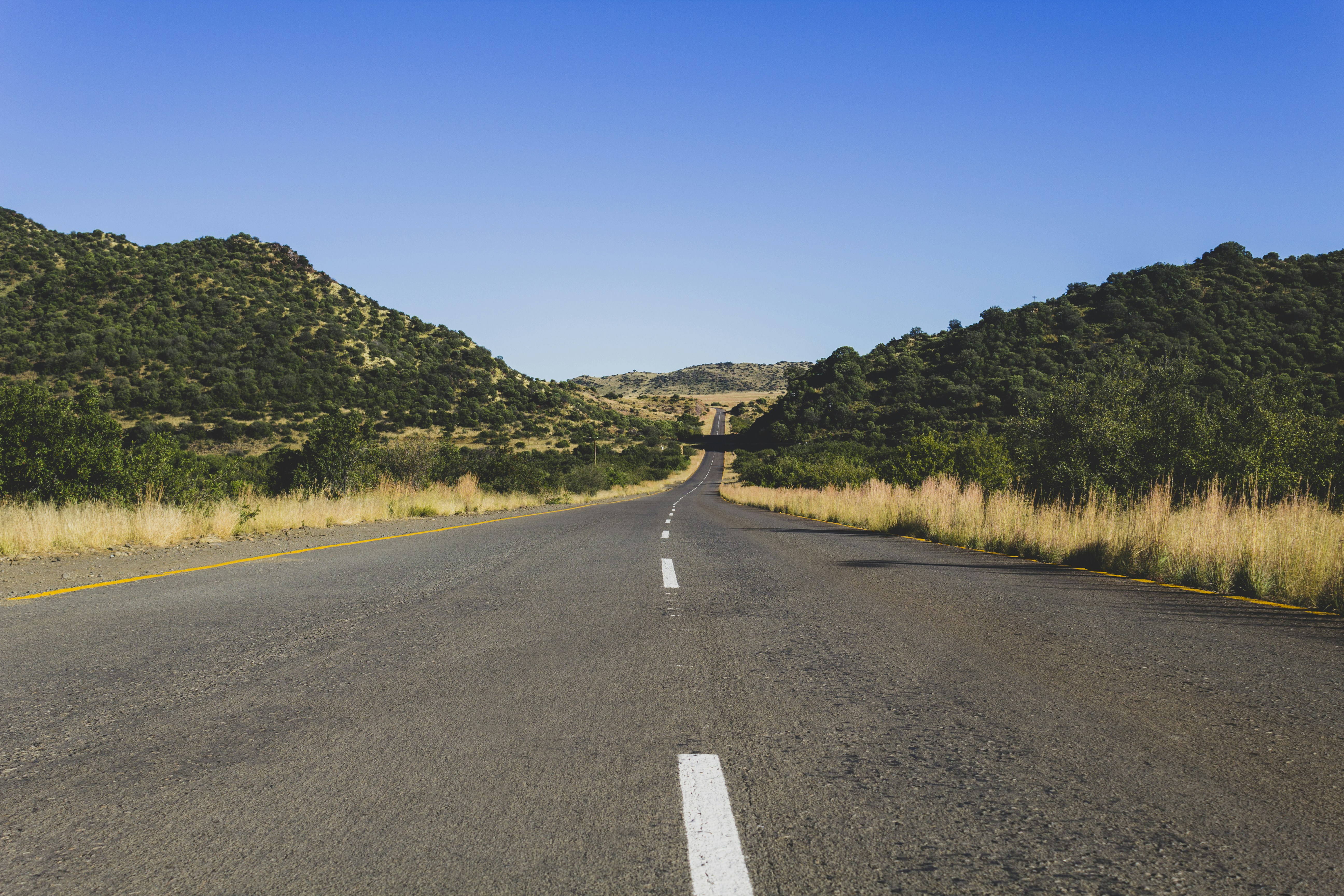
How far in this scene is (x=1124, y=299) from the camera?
5416cm

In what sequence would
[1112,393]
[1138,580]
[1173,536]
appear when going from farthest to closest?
[1112,393]
[1173,536]
[1138,580]

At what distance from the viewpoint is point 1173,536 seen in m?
9.48

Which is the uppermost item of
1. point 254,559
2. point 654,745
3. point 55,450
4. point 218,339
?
point 218,339

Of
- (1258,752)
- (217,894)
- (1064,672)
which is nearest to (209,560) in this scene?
(217,894)

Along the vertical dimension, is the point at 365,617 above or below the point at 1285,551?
below

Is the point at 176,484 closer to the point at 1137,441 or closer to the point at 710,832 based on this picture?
the point at 710,832

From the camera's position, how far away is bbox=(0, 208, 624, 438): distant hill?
46.0 m

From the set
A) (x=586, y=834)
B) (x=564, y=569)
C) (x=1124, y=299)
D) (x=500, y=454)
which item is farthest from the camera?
(x=1124, y=299)

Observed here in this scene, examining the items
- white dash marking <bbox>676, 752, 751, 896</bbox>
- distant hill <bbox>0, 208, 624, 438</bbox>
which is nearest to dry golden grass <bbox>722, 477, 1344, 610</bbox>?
white dash marking <bbox>676, 752, 751, 896</bbox>

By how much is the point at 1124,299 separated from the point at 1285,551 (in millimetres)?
54728

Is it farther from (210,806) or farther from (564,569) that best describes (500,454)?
(210,806)

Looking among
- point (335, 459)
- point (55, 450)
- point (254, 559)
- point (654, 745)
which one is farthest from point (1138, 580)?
point (335, 459)

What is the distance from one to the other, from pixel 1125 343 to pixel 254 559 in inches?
1859

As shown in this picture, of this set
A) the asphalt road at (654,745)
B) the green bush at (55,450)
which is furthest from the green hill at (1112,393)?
the green bush at (55,450)
